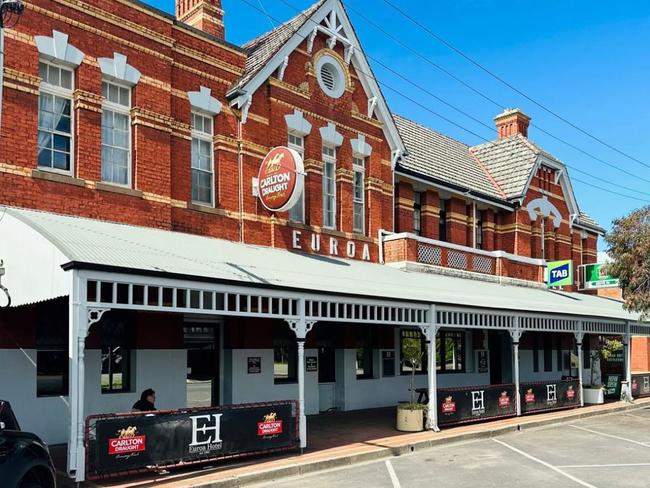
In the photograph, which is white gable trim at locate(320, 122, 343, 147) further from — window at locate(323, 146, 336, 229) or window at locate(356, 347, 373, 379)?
window at locate(356, 347, 373, 379)

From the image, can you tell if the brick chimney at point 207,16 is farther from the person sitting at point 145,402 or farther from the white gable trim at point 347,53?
the person sitting at point 145,402

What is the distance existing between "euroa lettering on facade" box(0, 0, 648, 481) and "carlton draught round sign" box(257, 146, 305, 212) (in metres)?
0.05

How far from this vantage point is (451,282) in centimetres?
1939

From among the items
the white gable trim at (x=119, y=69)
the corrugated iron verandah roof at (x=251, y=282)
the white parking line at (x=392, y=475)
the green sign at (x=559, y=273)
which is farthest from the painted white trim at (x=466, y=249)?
the white gable trim at (x=119, y=69)

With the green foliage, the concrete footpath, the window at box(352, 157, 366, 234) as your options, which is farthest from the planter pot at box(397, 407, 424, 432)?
the green foliage

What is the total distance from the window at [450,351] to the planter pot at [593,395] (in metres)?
3.89

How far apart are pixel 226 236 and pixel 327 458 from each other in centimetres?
575

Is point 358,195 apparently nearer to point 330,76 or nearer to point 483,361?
point 330,76

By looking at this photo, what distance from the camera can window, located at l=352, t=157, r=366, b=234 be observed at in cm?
1916

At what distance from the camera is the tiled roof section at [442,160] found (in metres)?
22.3

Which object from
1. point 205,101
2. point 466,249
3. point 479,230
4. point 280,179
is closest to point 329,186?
point 280,179

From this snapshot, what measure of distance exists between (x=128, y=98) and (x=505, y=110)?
20568mm

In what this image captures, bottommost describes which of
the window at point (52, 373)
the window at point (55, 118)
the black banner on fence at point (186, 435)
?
the black banner on fence at point (186, 435)

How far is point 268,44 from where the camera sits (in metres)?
17.9
